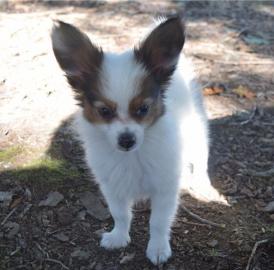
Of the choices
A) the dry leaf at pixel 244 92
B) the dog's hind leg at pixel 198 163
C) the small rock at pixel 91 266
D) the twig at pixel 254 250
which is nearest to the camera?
the twig at pixel 254 250

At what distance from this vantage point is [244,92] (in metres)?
5.29

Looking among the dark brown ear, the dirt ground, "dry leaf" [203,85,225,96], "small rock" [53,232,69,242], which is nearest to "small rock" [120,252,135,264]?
the dirt ground

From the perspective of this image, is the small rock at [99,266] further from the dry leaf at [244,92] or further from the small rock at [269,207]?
the dry leaf at [244,92]

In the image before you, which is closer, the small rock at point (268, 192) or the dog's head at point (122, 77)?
the dog's head at point (122, 77)

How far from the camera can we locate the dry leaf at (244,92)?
5.28 meters

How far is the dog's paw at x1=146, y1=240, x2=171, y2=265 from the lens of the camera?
325cm

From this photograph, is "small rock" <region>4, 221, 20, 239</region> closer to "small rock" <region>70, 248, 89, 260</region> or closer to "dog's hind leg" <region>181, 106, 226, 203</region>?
"small rock" <region>70, 248, 89, 260</region>

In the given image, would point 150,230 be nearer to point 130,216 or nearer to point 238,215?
point 130,216

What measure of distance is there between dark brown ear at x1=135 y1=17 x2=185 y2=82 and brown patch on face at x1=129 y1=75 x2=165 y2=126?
9cm

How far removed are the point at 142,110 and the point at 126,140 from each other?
20cm

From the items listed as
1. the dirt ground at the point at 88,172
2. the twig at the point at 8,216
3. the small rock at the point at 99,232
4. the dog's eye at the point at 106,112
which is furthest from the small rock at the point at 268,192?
the twig at the point at 8,216

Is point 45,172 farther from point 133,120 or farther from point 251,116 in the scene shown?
point 251,116

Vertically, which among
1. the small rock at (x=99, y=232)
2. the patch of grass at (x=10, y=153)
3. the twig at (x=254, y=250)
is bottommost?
the small rock at (x=99, y=232)

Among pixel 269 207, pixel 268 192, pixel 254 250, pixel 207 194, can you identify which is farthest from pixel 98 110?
pixel 268 192
